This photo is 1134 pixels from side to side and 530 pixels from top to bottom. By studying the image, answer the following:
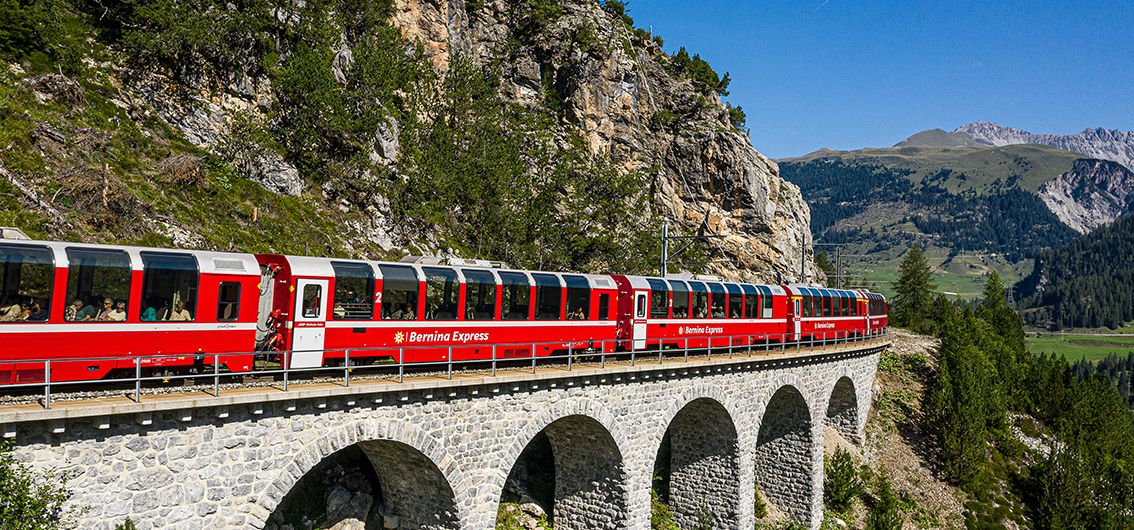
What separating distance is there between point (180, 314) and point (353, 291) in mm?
4184

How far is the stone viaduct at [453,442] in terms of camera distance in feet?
39.1

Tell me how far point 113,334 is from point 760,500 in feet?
104

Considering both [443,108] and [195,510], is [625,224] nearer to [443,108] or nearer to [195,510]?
[443,108]

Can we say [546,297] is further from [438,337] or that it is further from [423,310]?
[423,310]

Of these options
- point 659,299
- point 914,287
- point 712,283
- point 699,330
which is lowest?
point 699,330

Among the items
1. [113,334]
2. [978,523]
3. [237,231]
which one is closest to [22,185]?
[237,231]

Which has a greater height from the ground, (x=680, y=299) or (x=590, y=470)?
(x=680, y=299)

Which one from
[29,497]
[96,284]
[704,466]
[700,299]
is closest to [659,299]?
[700,299]

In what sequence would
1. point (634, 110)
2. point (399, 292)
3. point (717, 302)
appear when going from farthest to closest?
1. point (634, 110)
2. point (717, 302)
3. point (399, 292)

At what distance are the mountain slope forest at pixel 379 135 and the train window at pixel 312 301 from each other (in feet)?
48.0

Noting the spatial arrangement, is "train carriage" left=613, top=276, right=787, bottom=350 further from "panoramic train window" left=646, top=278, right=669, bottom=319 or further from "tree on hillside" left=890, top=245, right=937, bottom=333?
"tree on hillside" left=890, top=245, right=937, bottom=333

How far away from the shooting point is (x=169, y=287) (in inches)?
572

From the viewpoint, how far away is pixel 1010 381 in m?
56.8

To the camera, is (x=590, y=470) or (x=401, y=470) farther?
(x=590, y=470)
